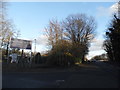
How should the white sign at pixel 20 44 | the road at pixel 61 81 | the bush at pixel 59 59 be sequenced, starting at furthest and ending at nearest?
the bush at pixel 59 59, the white sign at pixel 20 44, the road at pixel 61 81

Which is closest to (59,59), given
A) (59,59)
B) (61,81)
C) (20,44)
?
(59,59)

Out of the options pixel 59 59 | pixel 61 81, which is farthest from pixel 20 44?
pixel 61 81

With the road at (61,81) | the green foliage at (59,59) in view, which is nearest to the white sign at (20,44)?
the green foliage at (59,59)

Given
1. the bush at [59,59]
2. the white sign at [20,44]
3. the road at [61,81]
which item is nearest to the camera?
the road at [61,81]

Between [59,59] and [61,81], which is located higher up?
[59,59]

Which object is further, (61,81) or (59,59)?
(59,59)

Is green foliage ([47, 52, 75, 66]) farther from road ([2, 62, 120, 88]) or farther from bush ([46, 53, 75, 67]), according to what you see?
road ([2, 62, 120, 88])

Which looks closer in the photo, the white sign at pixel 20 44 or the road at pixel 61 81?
the road at pixel 61 81

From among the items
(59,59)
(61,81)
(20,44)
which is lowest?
(61,81)

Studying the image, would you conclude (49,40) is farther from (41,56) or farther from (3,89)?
(3,89)

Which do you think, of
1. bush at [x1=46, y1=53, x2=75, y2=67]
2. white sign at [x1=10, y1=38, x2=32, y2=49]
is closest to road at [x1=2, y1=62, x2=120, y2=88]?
bush at [x1=46, y1=53, x2=75, y2=67]

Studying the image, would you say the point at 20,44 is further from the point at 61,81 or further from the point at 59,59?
the point at 61,81

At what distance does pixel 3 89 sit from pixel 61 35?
138 feet

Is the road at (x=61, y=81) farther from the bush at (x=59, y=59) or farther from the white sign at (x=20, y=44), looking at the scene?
the white sign at (x=20, y=44)
